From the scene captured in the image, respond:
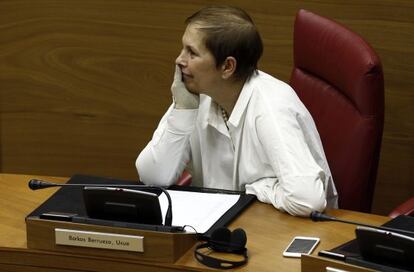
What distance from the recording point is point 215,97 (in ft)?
9.07

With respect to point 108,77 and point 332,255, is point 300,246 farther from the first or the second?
point 108,77

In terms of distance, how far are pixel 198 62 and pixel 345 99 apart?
0.47m

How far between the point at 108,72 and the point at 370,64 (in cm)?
149

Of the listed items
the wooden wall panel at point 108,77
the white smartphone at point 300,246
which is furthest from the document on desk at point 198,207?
the wooden wall panel at point 108,77

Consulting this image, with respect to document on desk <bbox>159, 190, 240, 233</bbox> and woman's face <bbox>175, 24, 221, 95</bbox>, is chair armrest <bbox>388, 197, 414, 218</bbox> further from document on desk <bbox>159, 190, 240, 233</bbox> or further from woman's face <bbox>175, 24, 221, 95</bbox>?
woman's face <bbox>175, 24, 221, 95</bbox>

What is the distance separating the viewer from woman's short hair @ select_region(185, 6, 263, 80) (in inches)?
106

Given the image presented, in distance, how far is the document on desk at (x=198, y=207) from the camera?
93.8 inches

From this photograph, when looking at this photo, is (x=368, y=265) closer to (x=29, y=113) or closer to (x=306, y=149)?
(x=306, y=149)

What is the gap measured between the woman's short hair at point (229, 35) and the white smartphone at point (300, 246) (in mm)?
613

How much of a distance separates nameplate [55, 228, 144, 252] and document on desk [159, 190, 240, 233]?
0.15 m

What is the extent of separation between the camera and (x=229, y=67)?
8.91 feet

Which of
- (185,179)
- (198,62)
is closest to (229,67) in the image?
(198,62)

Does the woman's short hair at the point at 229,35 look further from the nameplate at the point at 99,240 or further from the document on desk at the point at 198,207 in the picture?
the nameplate at the point at 99,240

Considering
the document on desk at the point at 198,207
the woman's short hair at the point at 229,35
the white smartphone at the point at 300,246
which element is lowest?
the white smartphone at the point at 300,246
